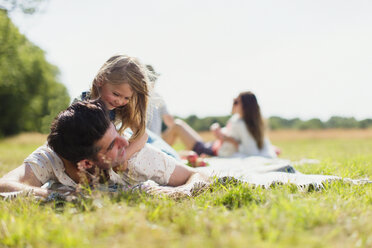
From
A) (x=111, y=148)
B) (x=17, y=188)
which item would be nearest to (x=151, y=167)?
(x=111, y=148)

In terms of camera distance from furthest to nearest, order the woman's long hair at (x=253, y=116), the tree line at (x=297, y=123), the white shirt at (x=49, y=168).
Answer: the tree line at (x=297, y=123), the woman's long hair at (x=253, y=116), the white shirt at (x=49, y=168)

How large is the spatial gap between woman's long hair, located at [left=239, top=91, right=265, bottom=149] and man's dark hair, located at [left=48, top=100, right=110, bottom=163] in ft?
16.0

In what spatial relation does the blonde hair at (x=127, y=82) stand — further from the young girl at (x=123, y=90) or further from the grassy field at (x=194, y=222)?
the grassy field at (x=194, y=222)

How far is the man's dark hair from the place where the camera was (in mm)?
2383

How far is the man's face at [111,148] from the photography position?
8.02 ft

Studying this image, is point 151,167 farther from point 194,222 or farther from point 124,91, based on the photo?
point 194,222

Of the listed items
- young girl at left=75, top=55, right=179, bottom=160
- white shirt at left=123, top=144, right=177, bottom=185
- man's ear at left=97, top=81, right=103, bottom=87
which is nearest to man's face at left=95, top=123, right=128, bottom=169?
white shirt at left=123, top=144, right=177, bottom=185

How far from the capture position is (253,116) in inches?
273

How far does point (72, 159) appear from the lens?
2.51 meters

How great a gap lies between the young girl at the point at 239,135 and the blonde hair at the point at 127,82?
276 centimetres

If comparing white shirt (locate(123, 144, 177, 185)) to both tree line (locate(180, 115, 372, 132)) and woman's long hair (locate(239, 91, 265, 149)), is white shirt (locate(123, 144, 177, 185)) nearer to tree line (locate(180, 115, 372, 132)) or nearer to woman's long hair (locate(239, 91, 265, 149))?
woman's long hair (locate(239, 91, 265, 149))

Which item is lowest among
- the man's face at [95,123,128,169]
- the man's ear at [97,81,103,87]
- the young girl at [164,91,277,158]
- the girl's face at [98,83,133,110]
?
the young girl at [164,91,277,158]

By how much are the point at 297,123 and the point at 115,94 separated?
2948cm

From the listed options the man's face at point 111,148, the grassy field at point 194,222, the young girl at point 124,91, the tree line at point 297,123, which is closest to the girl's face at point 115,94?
the young girl at point 124,91
